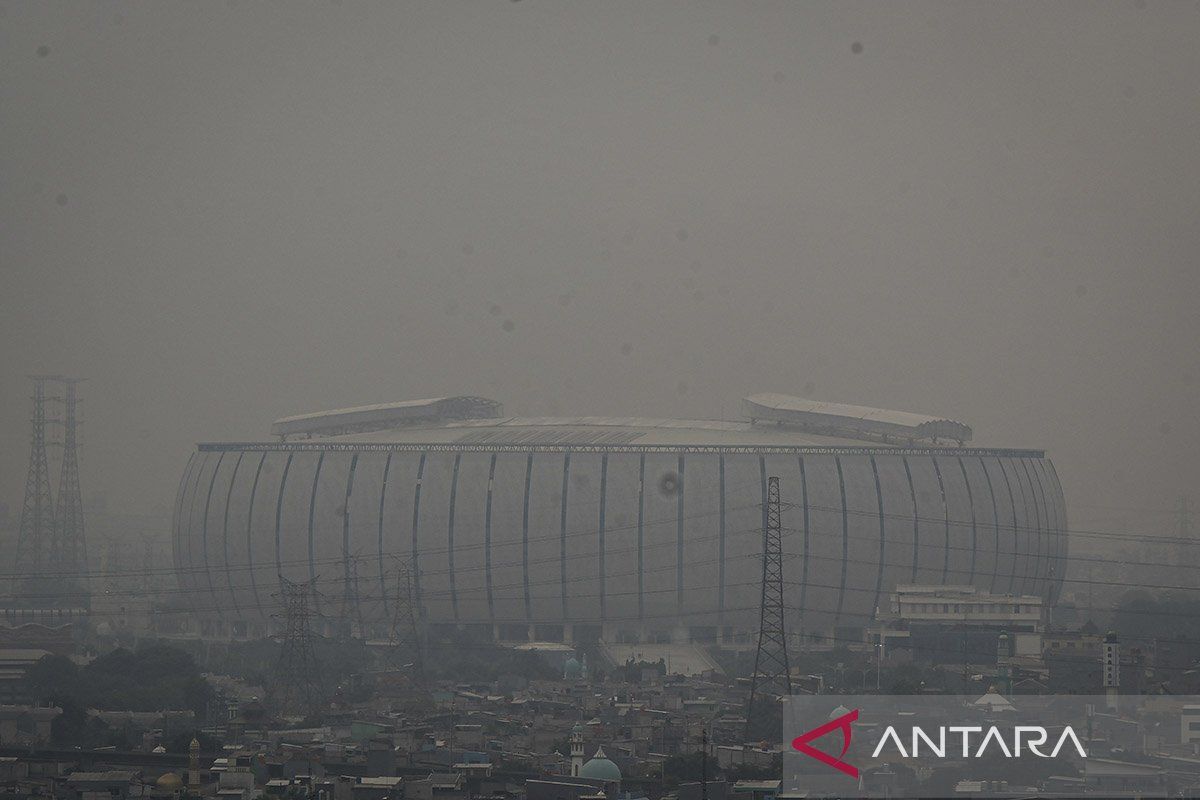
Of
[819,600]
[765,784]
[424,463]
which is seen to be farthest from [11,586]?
[765,784]

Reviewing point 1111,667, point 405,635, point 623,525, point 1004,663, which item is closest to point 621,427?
point 623,525

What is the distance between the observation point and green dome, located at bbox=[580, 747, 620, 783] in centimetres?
4491

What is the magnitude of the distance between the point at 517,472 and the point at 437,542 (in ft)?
12.7

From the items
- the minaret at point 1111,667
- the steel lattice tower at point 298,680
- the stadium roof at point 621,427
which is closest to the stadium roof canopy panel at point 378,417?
the stadium roof at point 621,427

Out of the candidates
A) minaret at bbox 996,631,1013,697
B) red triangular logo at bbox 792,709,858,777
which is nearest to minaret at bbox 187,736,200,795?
red triangular logo at bbox 792,709,858,777

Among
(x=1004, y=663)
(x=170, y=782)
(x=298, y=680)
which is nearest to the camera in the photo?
(x=170, y=782)

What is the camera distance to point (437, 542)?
3529 inches

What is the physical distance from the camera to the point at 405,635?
84750 mm

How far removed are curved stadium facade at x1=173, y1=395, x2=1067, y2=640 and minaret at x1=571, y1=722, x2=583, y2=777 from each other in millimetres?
33152

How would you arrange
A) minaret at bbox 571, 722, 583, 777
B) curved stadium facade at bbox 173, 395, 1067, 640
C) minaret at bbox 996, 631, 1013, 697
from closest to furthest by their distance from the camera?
minaret at bbox 571, 722, 583, 777
minaret at bbox 996, 631, 1013, 697
curved stadium facade at bbox 173, 395, 1067, 640

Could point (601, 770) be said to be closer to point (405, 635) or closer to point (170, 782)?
point (170, 782)

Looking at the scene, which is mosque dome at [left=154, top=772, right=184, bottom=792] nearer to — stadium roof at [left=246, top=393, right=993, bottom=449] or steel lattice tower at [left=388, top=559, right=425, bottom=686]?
steel lattice tower at [left=388, top=559, right=425, bottom=686]

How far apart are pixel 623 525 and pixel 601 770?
42942mm

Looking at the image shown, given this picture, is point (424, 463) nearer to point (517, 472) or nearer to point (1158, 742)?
point (517, 472)
